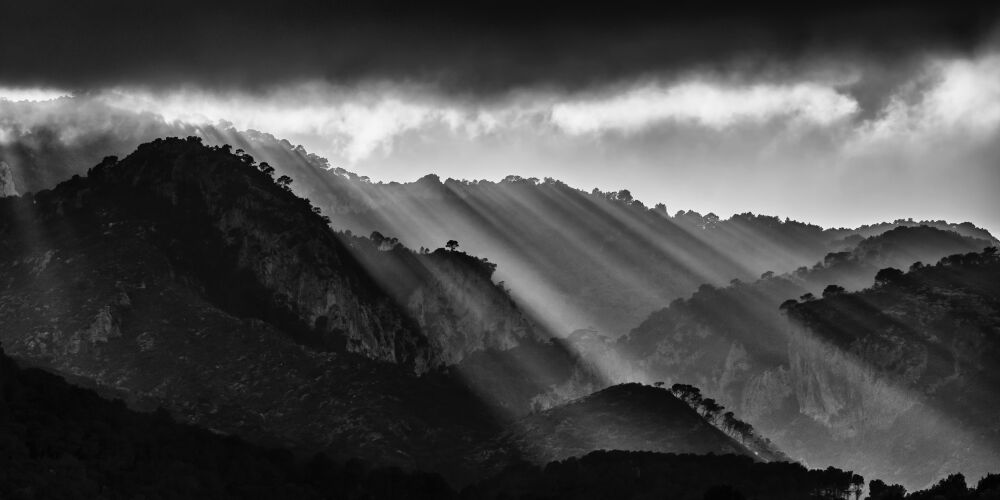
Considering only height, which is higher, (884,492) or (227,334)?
(227,334)

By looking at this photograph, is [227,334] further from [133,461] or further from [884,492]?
[884,492]

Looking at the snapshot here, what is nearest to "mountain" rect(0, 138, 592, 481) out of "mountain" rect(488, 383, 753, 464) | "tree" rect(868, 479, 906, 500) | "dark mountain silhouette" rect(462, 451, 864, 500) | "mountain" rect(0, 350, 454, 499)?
"mountain" rect(488, 383, 753, 464)

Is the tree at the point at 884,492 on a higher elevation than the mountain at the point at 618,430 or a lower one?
lower

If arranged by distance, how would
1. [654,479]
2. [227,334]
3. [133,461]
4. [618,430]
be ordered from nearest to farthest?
[133,461], [654,479], [227,334], [618,430]

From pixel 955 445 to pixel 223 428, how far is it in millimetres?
107242

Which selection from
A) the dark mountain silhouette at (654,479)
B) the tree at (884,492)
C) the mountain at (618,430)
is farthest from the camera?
the mountain at (618,430)

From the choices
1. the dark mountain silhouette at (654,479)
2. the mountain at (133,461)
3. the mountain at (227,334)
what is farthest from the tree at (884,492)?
the mountain at (133,461)

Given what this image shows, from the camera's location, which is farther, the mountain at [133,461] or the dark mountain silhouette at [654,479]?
the dark mountain silhouette at [654,479]

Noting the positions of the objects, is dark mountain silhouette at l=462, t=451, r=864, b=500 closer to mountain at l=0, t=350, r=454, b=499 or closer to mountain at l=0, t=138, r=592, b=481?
mountain at l=0, t=138, r=592, b=481

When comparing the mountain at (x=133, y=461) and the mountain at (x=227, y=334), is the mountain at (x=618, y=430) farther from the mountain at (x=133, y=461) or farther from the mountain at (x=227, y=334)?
the mountain at (x=133, y=461)

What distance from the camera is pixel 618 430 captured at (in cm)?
17425

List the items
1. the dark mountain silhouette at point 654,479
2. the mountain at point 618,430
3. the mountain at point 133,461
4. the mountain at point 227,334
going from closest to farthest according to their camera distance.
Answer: the mountain at point 133,461
the dark mountain silhouette at point 654,479
the mountain at point 227,334
the mountain at point 618,430

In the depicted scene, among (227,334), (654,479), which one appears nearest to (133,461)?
(227,334)

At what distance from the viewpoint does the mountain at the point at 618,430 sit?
170 metres
